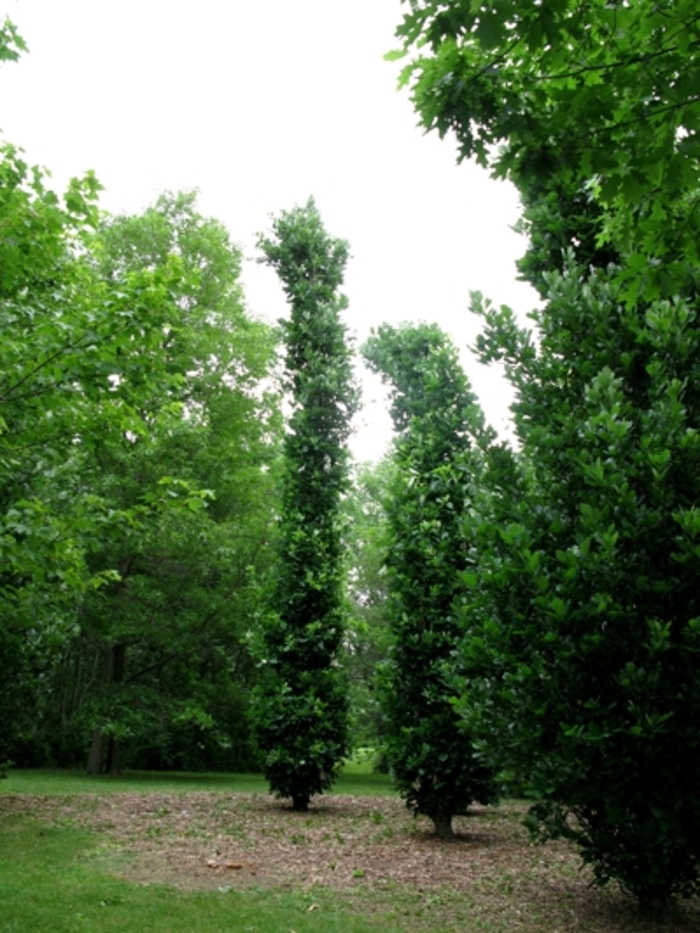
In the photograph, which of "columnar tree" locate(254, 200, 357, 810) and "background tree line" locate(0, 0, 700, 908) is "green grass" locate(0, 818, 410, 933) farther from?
"columnar tree" locate(254, 200, 357, 810)

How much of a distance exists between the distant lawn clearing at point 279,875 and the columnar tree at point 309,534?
96 cm

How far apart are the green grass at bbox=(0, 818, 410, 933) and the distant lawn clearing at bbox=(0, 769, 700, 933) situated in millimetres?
15

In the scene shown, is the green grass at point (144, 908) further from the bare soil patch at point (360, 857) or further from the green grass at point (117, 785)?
the green grass at point (117, 785)

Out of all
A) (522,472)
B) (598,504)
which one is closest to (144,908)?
(522,472)

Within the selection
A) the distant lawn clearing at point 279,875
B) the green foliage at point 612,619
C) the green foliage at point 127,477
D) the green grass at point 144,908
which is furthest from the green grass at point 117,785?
the green foliage at point 612,619

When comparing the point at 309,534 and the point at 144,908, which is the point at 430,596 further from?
the point at 144,908

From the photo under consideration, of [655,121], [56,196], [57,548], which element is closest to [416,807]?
[57,548]

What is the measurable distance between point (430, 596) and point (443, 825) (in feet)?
8.87

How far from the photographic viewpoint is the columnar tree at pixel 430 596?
9.58m

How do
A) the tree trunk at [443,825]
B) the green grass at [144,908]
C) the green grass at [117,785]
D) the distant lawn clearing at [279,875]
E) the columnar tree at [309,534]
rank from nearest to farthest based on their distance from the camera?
the green grass at [144,908] < the distant lawn clearing at [279,875] < the tree trunk at [443,825] < the columnar tree at [309,534] < the green grass at [117,785]

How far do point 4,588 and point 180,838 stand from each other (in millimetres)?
4146

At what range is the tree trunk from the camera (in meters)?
9.57

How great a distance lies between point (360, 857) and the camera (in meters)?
7.96

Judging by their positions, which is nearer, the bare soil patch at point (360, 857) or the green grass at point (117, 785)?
the bare soil patch at point (360, 857)
